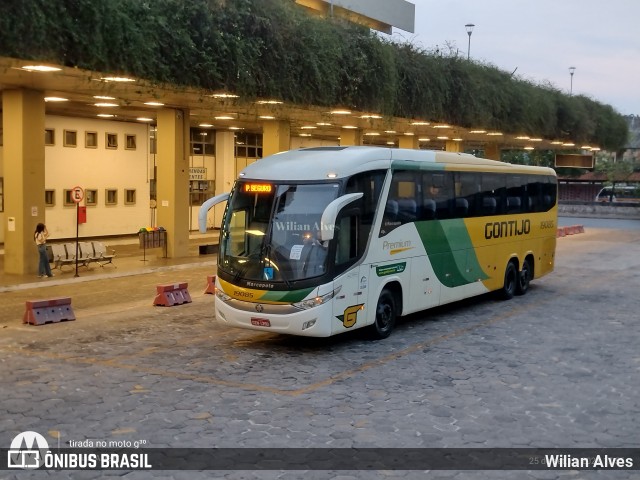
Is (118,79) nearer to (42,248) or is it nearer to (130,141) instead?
(42,248)

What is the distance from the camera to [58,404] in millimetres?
9758

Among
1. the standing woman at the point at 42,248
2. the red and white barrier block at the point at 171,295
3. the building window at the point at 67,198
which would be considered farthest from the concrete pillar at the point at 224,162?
the red and white barrier block at the point at 171,295

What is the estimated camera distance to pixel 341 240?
12961mm

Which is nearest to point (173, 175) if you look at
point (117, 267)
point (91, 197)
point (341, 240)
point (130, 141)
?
point (117, 267)

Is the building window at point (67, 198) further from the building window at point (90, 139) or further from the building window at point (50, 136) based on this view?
the building window at point (90, 139)

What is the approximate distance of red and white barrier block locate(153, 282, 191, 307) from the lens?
18031mm

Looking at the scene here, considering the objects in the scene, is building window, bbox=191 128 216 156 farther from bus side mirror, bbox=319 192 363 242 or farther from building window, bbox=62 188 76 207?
bus side mirror, bbox=319 192 363 242

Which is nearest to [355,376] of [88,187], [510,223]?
[510,223]

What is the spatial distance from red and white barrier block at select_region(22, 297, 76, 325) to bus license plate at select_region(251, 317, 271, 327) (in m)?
4.96

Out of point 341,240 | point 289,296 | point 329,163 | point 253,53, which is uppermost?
point 253,53

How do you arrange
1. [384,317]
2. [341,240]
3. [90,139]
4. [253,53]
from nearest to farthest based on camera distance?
[341,240] < [384,317] < [253,53] < [90,139]

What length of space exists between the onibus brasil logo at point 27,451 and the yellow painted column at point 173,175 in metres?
20.0

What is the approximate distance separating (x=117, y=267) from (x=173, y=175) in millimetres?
4310

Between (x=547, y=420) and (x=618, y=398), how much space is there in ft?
5.44
